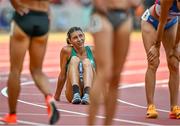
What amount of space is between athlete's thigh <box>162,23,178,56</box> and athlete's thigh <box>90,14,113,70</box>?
2536mm

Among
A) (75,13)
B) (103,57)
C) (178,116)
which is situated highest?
(75,13)

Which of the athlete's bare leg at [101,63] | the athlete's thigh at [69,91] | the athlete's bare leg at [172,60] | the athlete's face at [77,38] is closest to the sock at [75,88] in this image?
the athlete's thigh at [69,91]

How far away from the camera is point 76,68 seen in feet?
40.2

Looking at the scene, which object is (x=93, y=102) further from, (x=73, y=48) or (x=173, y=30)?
(x=73, y=48)

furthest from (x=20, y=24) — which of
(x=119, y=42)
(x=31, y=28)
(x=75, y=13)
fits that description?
(x=75, y=13)

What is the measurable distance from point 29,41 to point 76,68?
9.09ft

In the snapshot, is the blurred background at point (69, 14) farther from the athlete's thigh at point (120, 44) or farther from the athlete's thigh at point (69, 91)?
the athlete's thigh at point (120, 44)

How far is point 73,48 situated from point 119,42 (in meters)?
3.90

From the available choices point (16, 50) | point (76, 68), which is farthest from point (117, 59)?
point (76, 68)

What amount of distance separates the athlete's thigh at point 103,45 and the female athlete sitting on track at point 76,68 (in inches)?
148

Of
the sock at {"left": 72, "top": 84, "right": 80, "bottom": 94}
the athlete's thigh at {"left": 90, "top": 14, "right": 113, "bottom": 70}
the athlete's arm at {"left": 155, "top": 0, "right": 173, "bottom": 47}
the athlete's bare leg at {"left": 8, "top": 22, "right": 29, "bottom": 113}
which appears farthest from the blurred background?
the athlete's thigh at {"left": 90, "top": 14, "right": 113, "bottom": 70}

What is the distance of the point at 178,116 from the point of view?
10867 millimetres

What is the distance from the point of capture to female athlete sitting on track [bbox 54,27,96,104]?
12148 millimetres

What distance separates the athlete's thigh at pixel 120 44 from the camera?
28.3 feet
